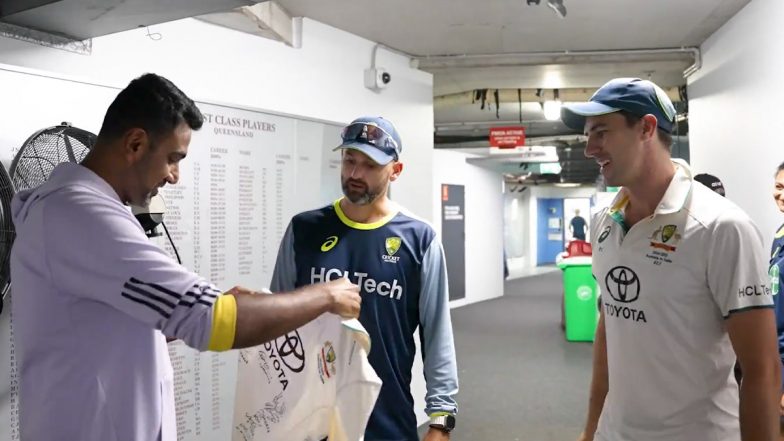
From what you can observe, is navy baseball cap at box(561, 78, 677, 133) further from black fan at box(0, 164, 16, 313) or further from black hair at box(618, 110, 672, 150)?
black fan at box(0, 164, 16, 313)

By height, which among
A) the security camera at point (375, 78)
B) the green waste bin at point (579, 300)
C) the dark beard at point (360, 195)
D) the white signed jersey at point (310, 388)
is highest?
the security camera at point (375, 78)

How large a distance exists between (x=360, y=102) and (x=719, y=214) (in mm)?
2726

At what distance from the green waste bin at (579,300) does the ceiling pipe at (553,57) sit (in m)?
2.96

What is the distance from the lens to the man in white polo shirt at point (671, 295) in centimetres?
123

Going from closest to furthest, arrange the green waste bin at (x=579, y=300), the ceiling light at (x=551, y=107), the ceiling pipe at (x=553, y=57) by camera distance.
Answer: the ceiling pipe at (x=553, y=57) → the ceiling light at (x=551, y=107) → the green waste bin at (x=579, y=300)

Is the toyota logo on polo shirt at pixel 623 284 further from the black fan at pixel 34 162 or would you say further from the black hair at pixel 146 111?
the black fan at pixel 34 162

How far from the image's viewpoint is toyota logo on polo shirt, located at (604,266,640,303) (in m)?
→ 1.44

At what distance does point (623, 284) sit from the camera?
1469mm

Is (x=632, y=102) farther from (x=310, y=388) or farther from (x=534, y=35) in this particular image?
(x=534, y=35)

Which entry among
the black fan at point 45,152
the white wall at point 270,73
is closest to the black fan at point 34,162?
the black fan at point 45,152

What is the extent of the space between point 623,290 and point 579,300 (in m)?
5.66

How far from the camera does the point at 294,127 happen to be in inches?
110

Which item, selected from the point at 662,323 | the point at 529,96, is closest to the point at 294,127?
the point at 662,323

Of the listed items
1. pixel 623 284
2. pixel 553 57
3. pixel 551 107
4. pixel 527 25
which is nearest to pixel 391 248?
pixel 623 284
